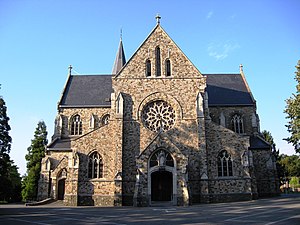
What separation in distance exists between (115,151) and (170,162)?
5100 mm

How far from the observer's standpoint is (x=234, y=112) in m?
33.9

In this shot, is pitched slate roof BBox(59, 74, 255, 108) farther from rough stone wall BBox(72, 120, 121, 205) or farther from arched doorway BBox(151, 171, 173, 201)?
arched doorway BBox(151, 171, 173, 201)

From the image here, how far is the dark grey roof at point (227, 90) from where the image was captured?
34250 mm

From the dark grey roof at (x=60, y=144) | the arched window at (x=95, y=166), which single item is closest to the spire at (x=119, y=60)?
the dark grey roof at (x=60, y=144)

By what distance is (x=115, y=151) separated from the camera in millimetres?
25734

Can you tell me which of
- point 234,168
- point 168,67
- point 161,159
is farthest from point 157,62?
point 234,168

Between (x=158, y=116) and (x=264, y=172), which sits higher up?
(x=158, y=116)

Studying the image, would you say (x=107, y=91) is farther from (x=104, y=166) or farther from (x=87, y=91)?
(x=104, y=166)

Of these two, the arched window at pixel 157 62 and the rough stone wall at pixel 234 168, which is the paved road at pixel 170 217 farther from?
the arched window at pixel 157 62

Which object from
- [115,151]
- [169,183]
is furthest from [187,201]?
[115,151]

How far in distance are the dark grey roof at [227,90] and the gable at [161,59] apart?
25.0 feet

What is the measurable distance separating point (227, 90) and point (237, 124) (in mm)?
4862

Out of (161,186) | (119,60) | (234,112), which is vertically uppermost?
(119,60)

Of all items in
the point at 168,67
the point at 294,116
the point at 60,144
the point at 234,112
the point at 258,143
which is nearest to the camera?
the point at 294,116
